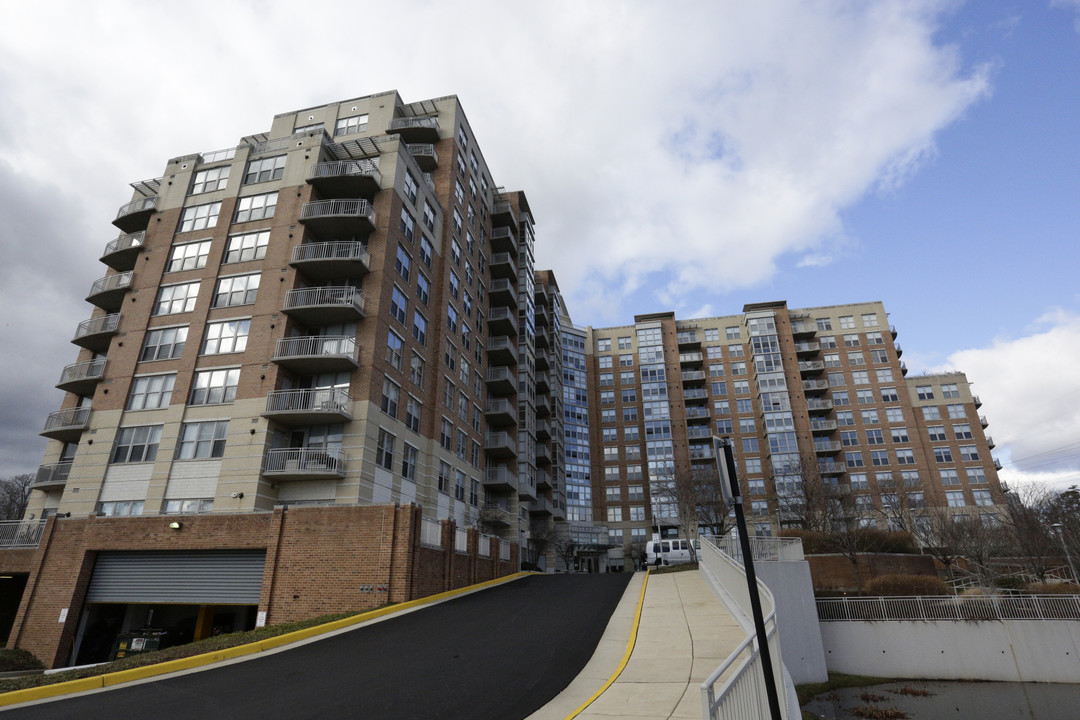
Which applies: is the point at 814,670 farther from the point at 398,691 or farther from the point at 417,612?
the point at 398,691

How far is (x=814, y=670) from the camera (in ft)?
78.3

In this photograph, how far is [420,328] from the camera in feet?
124

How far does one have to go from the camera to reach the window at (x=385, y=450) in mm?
30578

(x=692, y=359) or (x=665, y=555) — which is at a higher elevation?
(x=692, y=359)

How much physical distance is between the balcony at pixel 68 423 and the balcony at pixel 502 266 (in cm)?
3199

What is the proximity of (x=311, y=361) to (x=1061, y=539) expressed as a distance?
161 feet

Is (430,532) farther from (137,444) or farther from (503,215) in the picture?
(503,215)

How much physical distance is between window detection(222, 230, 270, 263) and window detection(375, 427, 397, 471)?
42.4 feet

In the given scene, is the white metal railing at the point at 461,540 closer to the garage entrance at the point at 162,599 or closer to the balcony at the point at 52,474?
the garage entrance at the point at 162,599

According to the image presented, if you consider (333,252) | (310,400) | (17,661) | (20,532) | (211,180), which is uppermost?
(211,180)

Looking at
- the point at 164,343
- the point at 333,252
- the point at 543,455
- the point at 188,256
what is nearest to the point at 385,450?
the point at 333,252

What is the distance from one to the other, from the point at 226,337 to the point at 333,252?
7.55 metres

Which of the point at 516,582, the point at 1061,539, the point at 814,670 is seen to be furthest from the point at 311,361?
the point at 1061,539

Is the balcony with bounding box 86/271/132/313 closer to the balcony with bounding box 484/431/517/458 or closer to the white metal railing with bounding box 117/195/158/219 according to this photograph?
the white metal railing with bounding box 117/195/158/219
